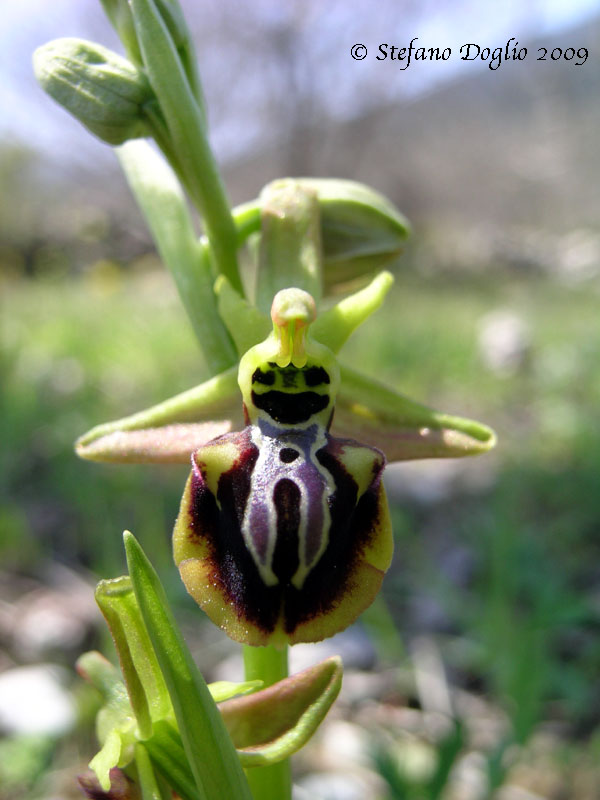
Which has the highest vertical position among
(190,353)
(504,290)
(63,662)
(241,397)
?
(241,397)

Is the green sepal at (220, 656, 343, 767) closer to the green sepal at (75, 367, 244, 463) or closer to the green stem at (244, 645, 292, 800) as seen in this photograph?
the green stem at (244, 645, 292, 800)

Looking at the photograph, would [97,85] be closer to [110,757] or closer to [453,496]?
[110,757]

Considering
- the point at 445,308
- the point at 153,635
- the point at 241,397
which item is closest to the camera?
the point at 153,635

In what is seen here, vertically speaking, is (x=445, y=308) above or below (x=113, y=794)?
below

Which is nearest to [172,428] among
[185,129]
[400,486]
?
[185,129]

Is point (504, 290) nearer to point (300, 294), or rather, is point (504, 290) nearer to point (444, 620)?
point (444, 620)

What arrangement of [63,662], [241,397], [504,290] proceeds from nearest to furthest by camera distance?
[241,397] → [63,662] → [504,290]

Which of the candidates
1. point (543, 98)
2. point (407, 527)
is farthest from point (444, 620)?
point (543, 98)

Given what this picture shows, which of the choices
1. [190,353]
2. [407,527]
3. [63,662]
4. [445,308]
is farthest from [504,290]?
[63,662]

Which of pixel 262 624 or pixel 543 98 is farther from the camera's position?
pixel 543 98
